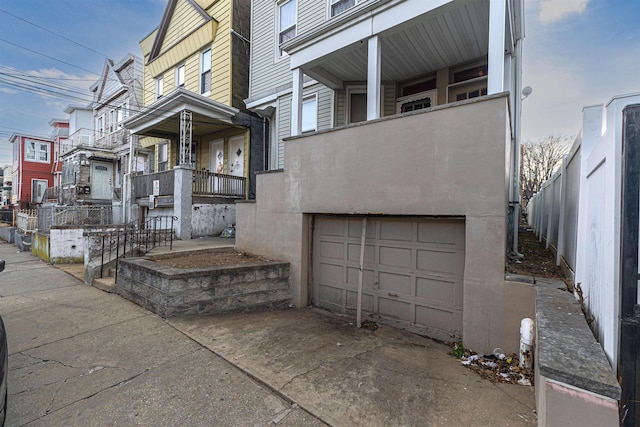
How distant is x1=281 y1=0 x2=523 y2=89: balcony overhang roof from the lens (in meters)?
4.91

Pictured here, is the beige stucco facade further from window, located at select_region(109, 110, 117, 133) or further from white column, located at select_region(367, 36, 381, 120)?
window, located at select_region(109, 110, 117, 133)

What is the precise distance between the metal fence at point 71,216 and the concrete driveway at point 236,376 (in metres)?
7.78

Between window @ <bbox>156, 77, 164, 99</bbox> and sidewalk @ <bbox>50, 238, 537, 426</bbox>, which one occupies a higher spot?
window @ <bbox>156, 77, 164, 99</bbox>

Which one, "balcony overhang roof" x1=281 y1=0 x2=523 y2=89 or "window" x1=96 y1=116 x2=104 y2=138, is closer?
"balcony overhang roof" x1=281 y1=0 x2=523 y2=89

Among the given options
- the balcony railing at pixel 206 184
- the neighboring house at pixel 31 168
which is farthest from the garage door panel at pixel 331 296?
the neighboring house at pixel 31 168

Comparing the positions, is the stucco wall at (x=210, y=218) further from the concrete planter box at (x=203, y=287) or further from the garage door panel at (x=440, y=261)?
the garage door panel at (x=440, y=261)

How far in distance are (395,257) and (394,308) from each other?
81cm

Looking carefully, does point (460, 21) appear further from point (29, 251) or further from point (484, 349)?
point (29, 251)

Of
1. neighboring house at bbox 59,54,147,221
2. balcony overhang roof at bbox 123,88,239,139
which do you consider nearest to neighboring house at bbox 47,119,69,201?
neighboring house at bbox 59,54,147,221

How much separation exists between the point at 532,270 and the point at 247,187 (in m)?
9.10

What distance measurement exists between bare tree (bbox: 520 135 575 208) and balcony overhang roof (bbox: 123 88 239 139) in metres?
21.3

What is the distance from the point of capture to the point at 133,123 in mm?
11734

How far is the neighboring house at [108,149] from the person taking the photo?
52.0 feet

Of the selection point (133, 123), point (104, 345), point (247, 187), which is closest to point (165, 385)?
point (104, 345)
